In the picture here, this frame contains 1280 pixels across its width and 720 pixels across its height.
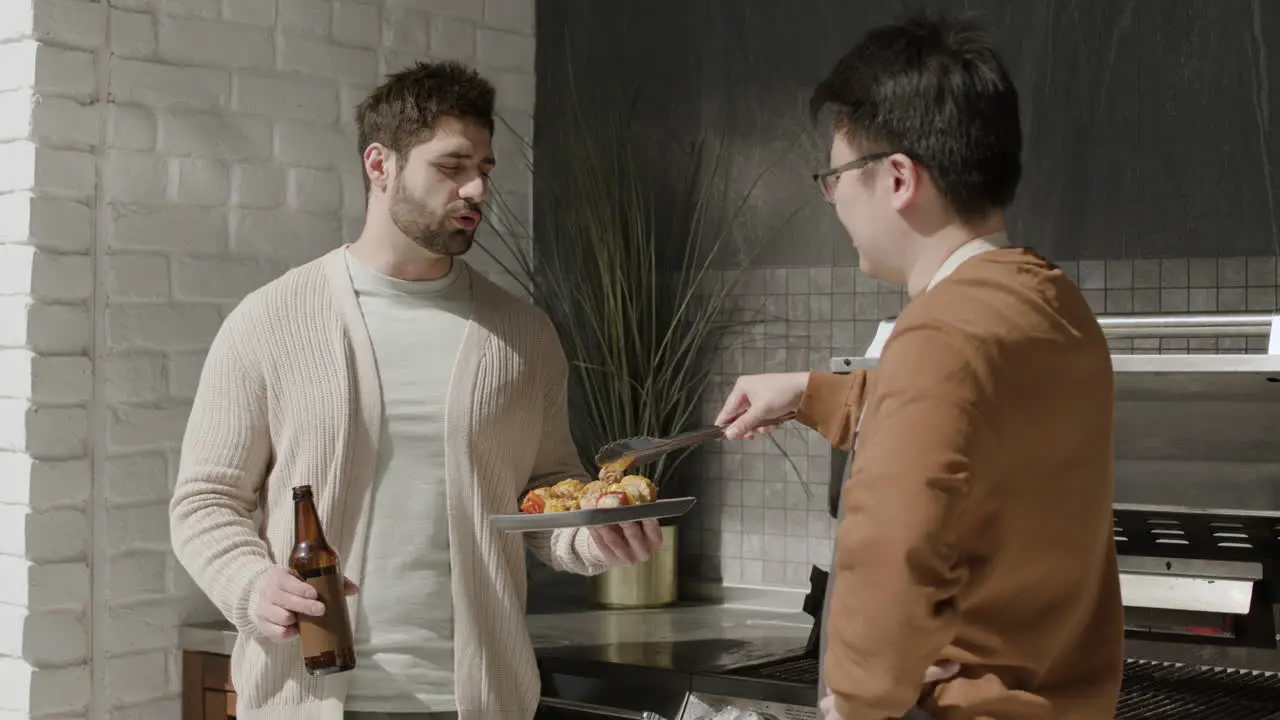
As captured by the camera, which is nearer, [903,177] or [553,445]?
[903,177]

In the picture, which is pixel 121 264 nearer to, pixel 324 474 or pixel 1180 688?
pixel 324 474

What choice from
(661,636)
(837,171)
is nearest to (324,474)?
(661,636)

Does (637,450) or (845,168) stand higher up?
(845,168)

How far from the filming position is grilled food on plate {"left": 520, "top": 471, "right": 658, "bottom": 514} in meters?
2.04

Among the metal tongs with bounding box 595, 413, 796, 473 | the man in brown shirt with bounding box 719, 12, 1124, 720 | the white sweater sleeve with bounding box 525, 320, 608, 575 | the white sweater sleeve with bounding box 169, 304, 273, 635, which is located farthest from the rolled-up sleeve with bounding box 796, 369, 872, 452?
the white sweater sleeve with bounding box 169, 304, 273, 635

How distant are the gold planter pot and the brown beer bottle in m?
1.16

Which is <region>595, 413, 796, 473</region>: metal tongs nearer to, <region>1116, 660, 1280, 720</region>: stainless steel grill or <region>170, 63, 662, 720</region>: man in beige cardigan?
<region>170, 63, 662, 720</region>: man in beige cardigan

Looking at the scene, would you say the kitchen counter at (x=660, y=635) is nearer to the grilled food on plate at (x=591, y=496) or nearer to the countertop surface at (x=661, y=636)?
the countertop surface at (x=661, y=636)

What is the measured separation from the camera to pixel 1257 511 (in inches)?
96.1

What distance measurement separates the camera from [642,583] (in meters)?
3.20

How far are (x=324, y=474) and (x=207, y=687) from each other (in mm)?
802

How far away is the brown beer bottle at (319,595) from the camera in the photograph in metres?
2.02

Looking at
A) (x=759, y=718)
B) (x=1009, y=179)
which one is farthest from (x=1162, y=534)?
(x=1009, y=179)

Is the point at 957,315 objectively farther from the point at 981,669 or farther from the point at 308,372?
the point at 308,372
